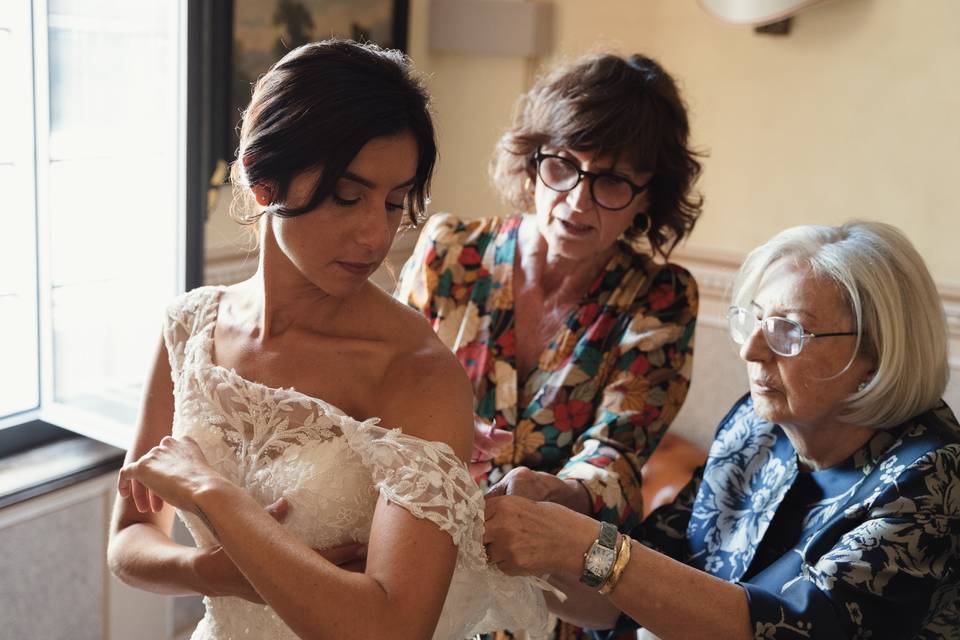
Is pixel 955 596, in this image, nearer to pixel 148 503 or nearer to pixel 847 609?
pixel 847 609

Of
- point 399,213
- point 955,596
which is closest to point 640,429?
point 955,596

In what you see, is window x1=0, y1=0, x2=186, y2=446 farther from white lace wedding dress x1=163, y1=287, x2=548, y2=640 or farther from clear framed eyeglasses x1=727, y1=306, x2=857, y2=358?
clear framed eyeglasses x1=727, y1=306, x2=857, y2=358

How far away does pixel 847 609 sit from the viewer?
58.6 inches

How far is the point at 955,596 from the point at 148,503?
1.25 meters

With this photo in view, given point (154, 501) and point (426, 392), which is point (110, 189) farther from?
point (426, 392)

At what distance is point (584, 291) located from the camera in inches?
78.5

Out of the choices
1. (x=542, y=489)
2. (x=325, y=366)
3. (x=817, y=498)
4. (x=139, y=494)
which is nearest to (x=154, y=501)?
(x=139, y=494)

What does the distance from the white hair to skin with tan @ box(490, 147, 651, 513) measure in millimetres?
423

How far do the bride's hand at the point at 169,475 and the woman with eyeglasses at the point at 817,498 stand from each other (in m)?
0.44

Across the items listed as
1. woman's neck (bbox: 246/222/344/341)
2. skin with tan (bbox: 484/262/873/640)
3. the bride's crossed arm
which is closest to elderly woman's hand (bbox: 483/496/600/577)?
skin with tan (bbox: 484/262/873/640)

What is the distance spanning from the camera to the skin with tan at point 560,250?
1901 millimetres

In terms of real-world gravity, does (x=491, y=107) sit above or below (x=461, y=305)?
above

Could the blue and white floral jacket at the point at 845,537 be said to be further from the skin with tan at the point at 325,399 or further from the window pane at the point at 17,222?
the window pane at the point at 17,222

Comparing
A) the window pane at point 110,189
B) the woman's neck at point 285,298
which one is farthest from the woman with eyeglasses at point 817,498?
the window pane at point 110,189
